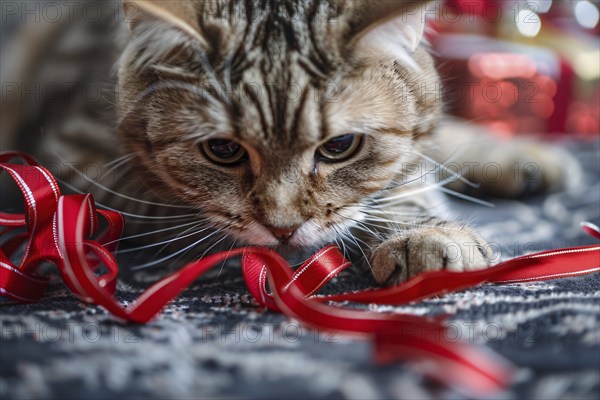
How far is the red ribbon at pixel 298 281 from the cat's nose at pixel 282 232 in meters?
0.05

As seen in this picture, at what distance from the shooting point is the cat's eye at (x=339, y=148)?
2.66 feet

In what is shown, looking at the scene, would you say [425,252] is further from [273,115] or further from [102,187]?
[102,187]

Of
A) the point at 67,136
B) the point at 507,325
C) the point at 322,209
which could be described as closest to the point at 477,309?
the point at 507,325

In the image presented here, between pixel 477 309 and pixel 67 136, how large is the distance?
36.4 inches

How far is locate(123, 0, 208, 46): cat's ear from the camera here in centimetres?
75

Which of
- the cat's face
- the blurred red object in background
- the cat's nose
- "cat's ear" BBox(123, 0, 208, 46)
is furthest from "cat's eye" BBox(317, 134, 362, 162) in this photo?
the blurred red object in background

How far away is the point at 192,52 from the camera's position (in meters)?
0.80

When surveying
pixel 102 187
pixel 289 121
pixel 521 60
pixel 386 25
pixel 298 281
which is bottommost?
pixel 298 281

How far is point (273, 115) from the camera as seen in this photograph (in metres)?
0.77

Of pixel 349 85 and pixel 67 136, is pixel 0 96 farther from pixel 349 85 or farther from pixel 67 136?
pixel 349 85

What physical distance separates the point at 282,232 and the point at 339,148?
0.15m

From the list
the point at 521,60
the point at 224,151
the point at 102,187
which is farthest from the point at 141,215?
the point at 521,60

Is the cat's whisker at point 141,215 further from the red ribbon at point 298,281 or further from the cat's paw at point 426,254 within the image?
the cat's paw at point 426,254

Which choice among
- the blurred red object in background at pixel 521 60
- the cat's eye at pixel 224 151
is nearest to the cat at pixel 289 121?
the cat's eye at pixel 224 151
